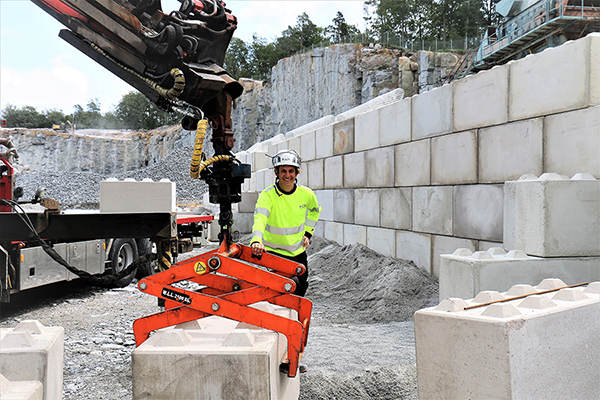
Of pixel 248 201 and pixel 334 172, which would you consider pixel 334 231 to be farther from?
pixel 248 201

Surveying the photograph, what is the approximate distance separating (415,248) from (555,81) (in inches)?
124

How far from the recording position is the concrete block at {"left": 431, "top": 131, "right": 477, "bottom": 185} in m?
5.49

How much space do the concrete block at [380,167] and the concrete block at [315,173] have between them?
6.96 ft

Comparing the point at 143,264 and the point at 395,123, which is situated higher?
the point at 395,123

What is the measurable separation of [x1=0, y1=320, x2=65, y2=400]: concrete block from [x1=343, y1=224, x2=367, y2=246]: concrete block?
645 centimetres

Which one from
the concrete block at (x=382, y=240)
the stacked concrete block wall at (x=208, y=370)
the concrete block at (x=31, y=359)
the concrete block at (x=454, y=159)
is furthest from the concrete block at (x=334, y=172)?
the concrete block at (x=31, y=359)

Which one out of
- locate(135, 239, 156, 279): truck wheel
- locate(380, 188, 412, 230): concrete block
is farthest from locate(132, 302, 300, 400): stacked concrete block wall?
locate(135, 239, 156, 279): truck wheel

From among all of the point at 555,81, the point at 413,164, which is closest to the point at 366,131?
the point at 413,164

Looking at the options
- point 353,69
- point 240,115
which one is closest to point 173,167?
point 240,115

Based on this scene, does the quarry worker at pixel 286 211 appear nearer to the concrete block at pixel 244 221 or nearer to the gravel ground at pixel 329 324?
the gravel ground at pixel 329 324

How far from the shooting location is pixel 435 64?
109ft

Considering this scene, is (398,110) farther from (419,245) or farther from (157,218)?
(157,218)

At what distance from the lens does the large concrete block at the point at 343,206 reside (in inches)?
348

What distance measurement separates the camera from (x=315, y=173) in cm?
1048
